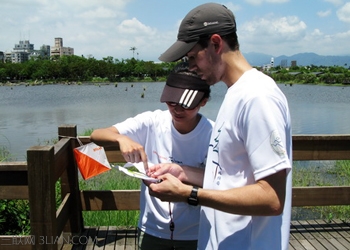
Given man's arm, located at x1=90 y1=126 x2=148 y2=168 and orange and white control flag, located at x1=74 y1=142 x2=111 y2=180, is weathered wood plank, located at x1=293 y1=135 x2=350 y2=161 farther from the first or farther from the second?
man's arm, located at x1=90 y1=126 x2=148 y2=168

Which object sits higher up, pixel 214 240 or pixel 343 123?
pixel 214 240

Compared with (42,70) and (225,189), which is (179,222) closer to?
(225,189)

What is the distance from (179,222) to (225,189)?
0.79 metres

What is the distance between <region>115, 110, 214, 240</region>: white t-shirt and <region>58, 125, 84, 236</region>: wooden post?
4.21ft

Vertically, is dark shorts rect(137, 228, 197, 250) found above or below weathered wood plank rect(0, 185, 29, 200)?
below

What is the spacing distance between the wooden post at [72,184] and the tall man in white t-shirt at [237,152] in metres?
1.97

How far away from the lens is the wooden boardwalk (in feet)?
11.9

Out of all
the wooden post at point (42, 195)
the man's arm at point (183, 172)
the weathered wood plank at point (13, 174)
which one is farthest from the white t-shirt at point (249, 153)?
the weathered wood plank at point (13, 174)

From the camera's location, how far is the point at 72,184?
353 centimetres

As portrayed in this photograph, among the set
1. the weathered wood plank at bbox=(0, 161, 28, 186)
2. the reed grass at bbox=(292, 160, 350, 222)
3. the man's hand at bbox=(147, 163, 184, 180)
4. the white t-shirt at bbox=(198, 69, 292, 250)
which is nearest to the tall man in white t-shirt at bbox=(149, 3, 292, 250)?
the white t-shirt at bbox=(198, 69, 292, 250)

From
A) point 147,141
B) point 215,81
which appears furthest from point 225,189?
point 147,141

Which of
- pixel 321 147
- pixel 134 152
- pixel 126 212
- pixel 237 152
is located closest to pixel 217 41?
pixel 237 152

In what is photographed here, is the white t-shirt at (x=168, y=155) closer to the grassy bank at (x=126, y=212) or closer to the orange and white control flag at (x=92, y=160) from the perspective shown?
the orange and white control flag at (x=92, y=160)

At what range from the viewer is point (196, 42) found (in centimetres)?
156
